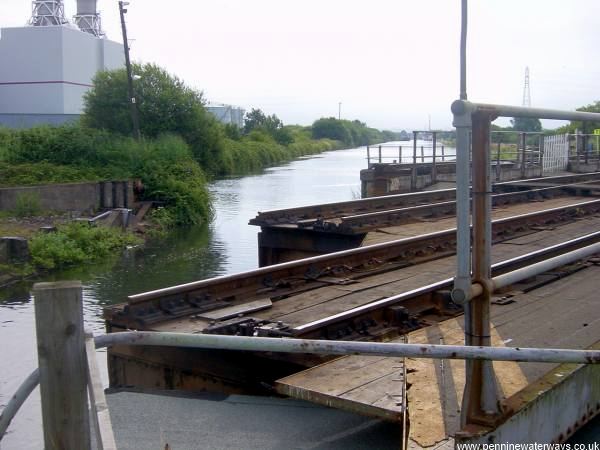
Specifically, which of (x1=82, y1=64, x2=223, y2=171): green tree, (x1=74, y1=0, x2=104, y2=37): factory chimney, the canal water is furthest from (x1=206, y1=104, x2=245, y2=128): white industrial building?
the canal water

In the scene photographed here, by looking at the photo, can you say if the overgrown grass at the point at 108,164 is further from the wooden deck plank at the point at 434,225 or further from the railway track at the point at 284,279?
the railway track at the point at 284,279

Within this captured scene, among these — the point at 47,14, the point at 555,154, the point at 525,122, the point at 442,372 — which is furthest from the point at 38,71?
the point at 442,372

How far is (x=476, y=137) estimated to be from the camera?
326cm

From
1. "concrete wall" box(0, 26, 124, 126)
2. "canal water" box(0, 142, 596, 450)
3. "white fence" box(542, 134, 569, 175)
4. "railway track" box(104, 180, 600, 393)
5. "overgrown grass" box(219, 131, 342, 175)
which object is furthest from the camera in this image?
"concrete wall" box(0, 26, 124, 126)

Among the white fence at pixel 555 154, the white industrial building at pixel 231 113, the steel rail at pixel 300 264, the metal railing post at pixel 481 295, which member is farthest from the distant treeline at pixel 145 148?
the white industrial building at pixel 231 113

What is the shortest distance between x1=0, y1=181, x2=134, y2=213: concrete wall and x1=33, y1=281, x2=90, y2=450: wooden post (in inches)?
807

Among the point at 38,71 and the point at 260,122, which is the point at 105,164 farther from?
the point at 260,122

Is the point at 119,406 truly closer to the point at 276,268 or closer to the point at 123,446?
the point at 123,446

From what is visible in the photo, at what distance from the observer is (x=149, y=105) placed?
38.3 meters

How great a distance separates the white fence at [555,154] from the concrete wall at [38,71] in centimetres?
3795

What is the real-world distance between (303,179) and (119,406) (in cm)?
4358

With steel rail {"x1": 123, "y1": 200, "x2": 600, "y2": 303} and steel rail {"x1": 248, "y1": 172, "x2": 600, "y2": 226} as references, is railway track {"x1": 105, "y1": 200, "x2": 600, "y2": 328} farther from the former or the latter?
steel rail {"x1": 248, "y1": 172, "x2": 600, "y2": 226}

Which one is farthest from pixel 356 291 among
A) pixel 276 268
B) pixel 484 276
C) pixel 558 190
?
pixel 558 190

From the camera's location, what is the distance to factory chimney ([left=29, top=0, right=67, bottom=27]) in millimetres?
61625
